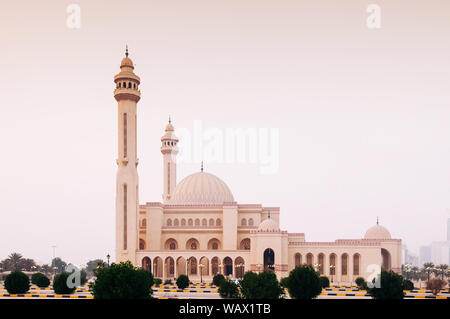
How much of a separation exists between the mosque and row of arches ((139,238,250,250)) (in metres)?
0.11

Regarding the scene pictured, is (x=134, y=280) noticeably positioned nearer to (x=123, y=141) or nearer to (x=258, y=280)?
(x=258, y=280)

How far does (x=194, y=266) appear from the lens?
179 ft

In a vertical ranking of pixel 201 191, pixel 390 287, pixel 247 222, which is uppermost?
pixel 201 191

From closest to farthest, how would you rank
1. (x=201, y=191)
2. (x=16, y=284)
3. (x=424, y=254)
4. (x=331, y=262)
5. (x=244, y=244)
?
(x=16, y=284), (x=331, y=262), (x=244, y=244), (x=201, y=191), (x=424, y=254)

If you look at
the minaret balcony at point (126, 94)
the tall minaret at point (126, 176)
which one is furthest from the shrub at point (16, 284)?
the minaret balcony at point (126, 94)

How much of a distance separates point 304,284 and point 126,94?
28551 mm

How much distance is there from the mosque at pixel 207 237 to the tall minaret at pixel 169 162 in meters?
3.43

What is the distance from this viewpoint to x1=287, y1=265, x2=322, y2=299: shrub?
1109 inches

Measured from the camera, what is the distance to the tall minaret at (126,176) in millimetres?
49406

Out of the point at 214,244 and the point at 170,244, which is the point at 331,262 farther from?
the point at 170,244

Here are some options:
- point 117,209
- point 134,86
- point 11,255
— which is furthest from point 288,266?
point 11,255

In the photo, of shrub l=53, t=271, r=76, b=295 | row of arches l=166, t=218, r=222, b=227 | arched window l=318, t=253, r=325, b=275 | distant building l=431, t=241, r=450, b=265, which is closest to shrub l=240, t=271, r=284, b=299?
shrub l=53, t=271, r=76, b=295

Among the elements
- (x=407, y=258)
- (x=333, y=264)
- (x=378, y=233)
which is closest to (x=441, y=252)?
(x=407, y=258)

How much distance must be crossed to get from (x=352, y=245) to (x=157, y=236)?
2063 cm
